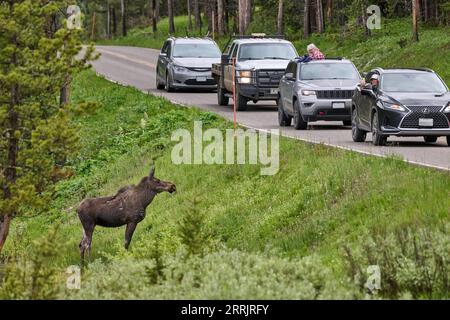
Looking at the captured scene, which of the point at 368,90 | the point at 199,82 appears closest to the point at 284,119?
the point at 368,90

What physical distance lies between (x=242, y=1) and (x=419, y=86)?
1570 inches

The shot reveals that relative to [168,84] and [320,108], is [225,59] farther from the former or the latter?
[320,108]

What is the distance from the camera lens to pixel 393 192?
18547 mm

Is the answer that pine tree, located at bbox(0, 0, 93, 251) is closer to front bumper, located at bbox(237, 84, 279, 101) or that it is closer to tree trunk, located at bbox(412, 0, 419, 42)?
front bumper, located at bbox(237, 84, 279, 101)

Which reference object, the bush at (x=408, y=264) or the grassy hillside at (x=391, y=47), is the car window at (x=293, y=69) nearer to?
the grassy hillside at (x=391, y=47)

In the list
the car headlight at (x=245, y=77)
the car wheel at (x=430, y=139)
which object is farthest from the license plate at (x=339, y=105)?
the car headlight at (x=245, y=77)

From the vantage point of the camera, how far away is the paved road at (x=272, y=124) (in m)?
24.1

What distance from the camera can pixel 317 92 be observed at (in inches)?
1238

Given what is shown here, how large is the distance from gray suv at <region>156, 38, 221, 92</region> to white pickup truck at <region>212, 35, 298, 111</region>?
13.2 ft

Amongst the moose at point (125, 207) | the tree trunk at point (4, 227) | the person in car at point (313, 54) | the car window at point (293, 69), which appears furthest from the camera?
the person in car at point (313, 54)

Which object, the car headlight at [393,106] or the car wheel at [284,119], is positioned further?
the car wheel at [284,119]

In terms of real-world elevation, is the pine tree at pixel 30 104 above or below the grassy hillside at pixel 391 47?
above

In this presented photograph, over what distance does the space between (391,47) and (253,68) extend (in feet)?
43.8

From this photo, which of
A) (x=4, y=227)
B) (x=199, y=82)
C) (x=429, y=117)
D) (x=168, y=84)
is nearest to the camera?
(x=4, y=227)
